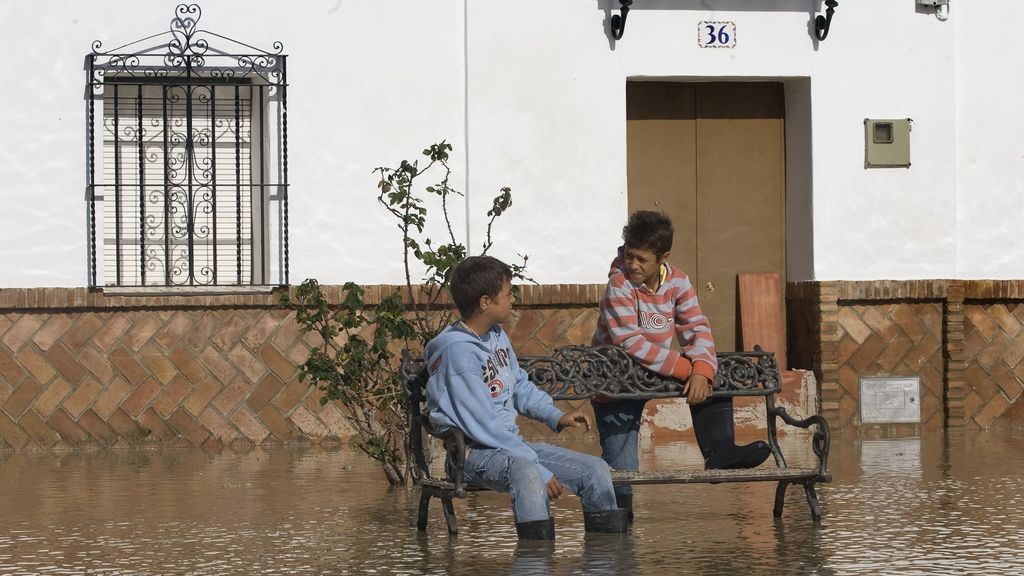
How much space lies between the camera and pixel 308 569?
249 inches

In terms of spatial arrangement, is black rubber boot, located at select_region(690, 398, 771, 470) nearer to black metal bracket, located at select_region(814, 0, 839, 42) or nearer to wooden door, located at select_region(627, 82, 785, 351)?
wooden door, located at select_region(627, 82, 785, 351)

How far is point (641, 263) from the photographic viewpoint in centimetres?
730

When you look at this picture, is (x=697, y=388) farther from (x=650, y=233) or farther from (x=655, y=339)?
(x=650, y=233)

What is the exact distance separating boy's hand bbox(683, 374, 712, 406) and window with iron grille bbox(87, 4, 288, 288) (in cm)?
492

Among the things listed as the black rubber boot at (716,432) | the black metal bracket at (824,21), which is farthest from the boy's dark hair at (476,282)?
the black metal bracket at (824,21)

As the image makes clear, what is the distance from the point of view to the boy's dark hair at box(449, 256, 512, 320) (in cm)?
676

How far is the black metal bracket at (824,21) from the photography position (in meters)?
11.9

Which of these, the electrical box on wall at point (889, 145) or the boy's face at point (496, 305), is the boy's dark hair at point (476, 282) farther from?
the electrical box on wall at point (889, 145)

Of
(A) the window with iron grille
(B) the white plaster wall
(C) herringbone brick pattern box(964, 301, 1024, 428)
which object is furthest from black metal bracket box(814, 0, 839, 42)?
(A) the window with iron grille

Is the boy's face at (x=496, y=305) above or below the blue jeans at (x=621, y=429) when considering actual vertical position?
above

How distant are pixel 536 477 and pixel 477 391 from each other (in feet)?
1.32

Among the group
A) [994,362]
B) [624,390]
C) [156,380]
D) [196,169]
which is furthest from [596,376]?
[994,362]

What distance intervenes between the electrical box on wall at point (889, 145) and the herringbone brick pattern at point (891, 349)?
1.01 meters

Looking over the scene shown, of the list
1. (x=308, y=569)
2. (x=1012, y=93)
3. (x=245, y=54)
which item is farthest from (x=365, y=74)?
(x=308, y=569)
